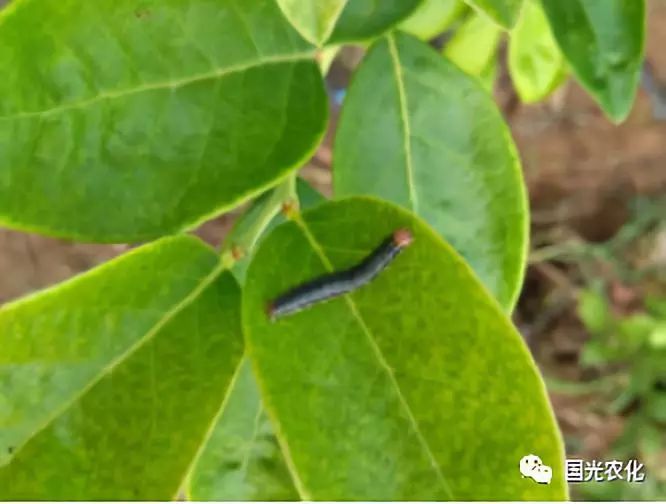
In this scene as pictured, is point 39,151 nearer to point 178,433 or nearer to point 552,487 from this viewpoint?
point 178,433

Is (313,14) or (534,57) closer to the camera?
(313,14)

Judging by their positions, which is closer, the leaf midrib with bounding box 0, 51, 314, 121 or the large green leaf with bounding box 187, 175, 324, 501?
the leaf midrib with bounding box 0, 51, 314, 121

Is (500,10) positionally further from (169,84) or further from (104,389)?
(104,389)

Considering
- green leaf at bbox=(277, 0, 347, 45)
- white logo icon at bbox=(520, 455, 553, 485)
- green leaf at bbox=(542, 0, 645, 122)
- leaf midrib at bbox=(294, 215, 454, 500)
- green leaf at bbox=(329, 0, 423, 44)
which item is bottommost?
white logo icon at bbox=(520, 455, 553, 485)

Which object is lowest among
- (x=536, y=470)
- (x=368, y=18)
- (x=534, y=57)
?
(x=534, y=57)

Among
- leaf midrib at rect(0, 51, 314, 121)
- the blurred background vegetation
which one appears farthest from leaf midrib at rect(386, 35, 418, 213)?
the blurred background vegetation

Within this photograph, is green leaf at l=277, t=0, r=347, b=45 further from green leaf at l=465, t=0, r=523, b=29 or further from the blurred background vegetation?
the blurred background vegetation

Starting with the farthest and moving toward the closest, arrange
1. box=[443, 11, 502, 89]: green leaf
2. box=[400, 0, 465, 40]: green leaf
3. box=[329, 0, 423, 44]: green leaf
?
box=[443, 11, 502, 89]: green leaf → box=[400, 0, 465, 40]: green leaf → box=[329, 0, 423, 44]: green leaf

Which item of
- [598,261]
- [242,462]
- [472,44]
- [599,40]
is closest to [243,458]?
[242,462]
